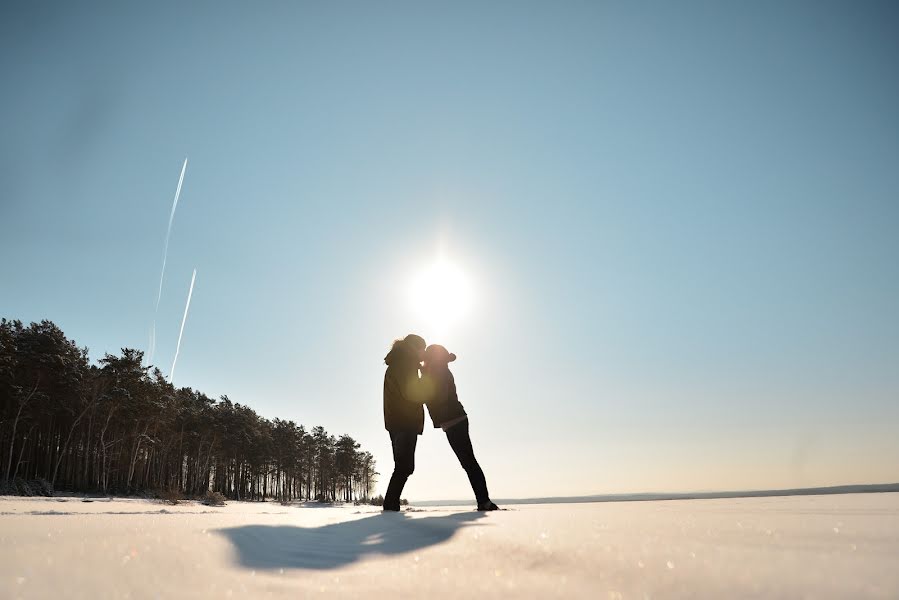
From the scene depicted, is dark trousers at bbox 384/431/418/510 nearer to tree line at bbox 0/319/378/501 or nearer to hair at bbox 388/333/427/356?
hair at bbox 388/333/427/356

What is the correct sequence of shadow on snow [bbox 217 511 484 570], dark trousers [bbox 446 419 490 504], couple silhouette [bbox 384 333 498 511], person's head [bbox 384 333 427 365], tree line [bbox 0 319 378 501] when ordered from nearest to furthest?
shadow on snow [bbox 217 511 484 570], dark trousers [bbox 446 419 490 504], couple silhouette [bbox 384 333 498 511], person's head [bbox 384 333 427 365], tree line [bbox 0 319 378 501]

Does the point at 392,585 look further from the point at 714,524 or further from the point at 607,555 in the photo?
the point at 714,524

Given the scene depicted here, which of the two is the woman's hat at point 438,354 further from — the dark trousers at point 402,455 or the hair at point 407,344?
the dark trousers at point 402,455

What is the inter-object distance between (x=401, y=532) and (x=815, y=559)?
1.74 meters

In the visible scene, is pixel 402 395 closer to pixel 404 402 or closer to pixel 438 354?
pixel 404 402

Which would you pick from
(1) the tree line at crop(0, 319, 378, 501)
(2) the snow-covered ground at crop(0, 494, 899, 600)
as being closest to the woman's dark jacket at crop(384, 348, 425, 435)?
(2) the snow-covered ground at crop(0, 494, 899, 600)

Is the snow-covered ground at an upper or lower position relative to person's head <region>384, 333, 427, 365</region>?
lower

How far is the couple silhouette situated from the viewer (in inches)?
233

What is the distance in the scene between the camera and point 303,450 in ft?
282

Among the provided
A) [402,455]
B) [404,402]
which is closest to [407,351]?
[404,402]

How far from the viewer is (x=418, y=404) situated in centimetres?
623

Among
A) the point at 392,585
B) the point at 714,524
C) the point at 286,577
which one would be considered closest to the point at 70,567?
the point at 286,577

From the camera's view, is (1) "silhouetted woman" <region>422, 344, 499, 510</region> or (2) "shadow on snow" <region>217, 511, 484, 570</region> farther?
(1) "silhouetted woman" <region>422, 344, 499, 510</region>

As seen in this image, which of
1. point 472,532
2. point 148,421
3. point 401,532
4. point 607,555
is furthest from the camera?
point 148,421
